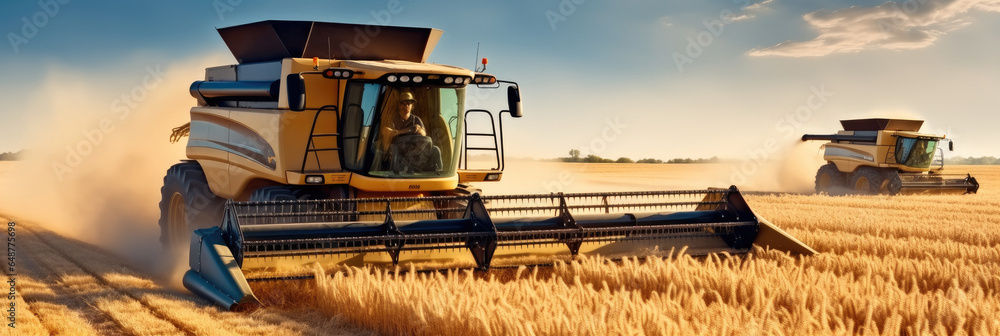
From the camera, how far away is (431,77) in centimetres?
729

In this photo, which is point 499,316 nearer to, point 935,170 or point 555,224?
point 555,224

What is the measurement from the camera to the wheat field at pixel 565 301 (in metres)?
4.02

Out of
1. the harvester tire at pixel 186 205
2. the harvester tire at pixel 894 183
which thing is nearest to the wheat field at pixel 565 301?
the harvester tire at pixel 186 205

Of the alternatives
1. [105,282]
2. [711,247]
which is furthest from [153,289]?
[711,247]

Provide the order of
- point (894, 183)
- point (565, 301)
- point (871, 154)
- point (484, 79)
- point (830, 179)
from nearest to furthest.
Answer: point (565, 301), point (484, 79), point (894, 183), point (871, 154), point (830, 179)

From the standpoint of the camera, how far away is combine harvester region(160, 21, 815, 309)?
5.74 metres

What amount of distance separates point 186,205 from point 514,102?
3.64 meters

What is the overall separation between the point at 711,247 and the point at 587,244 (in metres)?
1.11

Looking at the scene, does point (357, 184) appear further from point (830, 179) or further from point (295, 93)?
point (830, 179)

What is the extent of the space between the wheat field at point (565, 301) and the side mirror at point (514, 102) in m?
1.91

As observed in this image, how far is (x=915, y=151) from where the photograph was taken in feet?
74.5

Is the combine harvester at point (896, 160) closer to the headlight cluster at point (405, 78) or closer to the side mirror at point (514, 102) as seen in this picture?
the side mirror at point (514, 102)

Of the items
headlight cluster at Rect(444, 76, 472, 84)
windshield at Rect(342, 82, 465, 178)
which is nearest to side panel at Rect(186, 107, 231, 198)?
windshield at Rect(342, 82, 465, 178)

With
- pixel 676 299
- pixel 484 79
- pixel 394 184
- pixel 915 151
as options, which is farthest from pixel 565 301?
pixel 915 151
